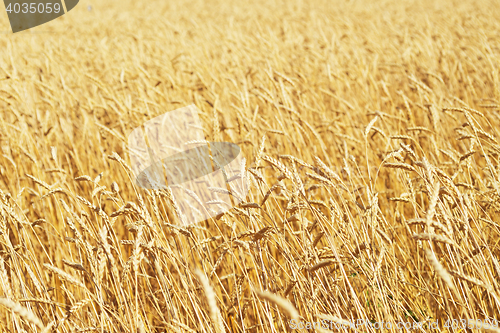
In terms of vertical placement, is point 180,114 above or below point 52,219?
above

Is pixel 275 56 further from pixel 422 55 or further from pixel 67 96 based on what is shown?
pixel 67 96

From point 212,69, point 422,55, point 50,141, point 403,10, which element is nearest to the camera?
point 50,141

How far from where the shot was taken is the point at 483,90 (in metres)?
2.98

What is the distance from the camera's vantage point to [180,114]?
8.53 feet

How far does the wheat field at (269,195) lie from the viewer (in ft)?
3.58

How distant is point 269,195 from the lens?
1.26m

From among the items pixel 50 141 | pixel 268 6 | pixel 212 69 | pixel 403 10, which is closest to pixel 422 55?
pixel 212 69

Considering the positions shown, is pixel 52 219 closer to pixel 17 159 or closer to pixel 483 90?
pixel 17 159

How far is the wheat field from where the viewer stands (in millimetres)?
1090

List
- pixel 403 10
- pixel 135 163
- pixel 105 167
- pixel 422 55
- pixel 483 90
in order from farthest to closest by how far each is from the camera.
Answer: pixel 403 10, pixel 422 55, pixel 483 90, pixel 105 167, pixel 135 163

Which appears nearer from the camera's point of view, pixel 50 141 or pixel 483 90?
pixel 50 141

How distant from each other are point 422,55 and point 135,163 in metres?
3.50

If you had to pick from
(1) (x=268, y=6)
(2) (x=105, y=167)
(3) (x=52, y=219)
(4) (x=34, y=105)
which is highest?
(1) (x=268, y=6)

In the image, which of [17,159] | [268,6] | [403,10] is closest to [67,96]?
[17,159]
